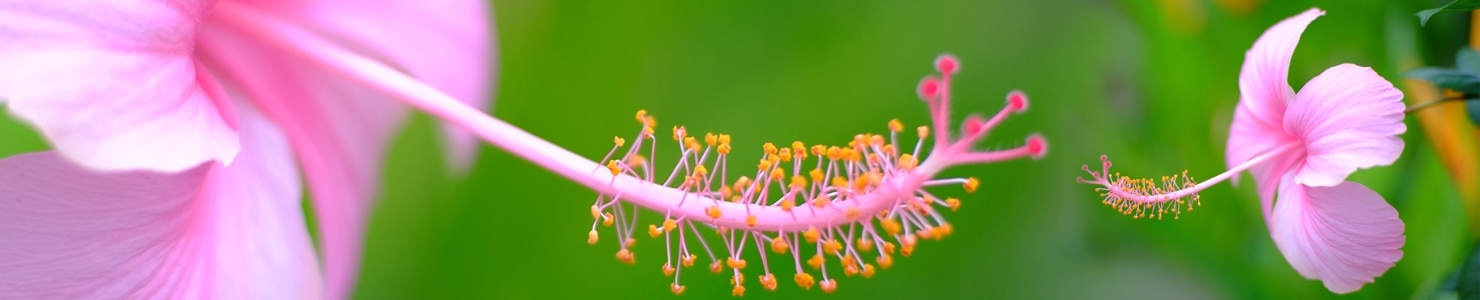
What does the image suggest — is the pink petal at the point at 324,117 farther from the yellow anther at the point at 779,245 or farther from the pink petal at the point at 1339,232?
Answer: the pink petal at the point at 1339,232

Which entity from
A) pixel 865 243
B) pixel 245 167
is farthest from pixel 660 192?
pixel 245 167

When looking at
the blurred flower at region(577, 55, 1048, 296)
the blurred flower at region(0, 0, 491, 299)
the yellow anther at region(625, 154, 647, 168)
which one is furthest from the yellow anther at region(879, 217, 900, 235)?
the blurred flower at region(0, 0, 491, 299)

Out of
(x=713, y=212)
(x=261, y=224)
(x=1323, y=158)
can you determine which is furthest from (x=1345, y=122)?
(x=261, y=224)

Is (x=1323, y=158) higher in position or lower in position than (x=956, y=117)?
lower

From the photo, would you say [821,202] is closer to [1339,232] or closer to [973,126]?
[973,126]

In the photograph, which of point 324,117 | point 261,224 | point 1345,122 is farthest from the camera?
point 324,117

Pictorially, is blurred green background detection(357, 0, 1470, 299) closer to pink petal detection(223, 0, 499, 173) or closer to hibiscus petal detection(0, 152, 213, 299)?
pink petal detection(223, 0, 499, 173)

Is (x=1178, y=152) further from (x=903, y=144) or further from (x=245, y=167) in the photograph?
(x=245, y=167)

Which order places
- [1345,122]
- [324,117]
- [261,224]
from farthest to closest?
[324,117] → [261,224] → [1345,122]

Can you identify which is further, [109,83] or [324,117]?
[324,117]
